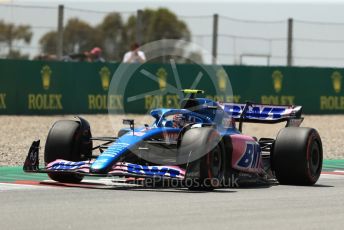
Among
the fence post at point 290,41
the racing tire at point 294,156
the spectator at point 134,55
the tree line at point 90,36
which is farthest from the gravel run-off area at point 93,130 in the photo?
the racing tire at point 294,156

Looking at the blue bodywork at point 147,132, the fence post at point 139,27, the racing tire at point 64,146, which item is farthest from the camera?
the fence post at point 139,27

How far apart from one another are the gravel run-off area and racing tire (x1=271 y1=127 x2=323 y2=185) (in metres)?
4.90

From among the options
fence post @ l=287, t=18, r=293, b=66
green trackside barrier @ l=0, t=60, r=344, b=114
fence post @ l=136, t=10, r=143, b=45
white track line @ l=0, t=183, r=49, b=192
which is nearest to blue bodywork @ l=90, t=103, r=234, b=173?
white track line @ l=0, t=183, r=49, b=192

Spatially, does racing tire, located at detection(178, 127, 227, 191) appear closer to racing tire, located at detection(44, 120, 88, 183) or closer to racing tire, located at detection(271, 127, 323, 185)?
racing tire, located at detection(271, 127, 323, 185)

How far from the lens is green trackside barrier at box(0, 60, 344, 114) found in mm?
25391

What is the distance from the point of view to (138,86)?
2745cm

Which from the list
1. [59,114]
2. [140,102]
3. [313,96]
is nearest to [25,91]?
[59,114]

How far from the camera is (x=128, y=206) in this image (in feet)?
34.3

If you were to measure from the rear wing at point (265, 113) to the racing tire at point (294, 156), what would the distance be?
86 centimetres

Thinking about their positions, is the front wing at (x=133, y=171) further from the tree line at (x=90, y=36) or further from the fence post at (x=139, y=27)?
the fence post at (x=139, y=27)

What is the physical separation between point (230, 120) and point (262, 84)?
52.4 feet

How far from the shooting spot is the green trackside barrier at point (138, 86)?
2539cm

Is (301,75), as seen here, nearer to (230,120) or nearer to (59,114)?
(59,114)

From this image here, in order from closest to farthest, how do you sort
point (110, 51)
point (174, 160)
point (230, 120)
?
point (174, 160) < point (230, 120) < point (110, 51)
